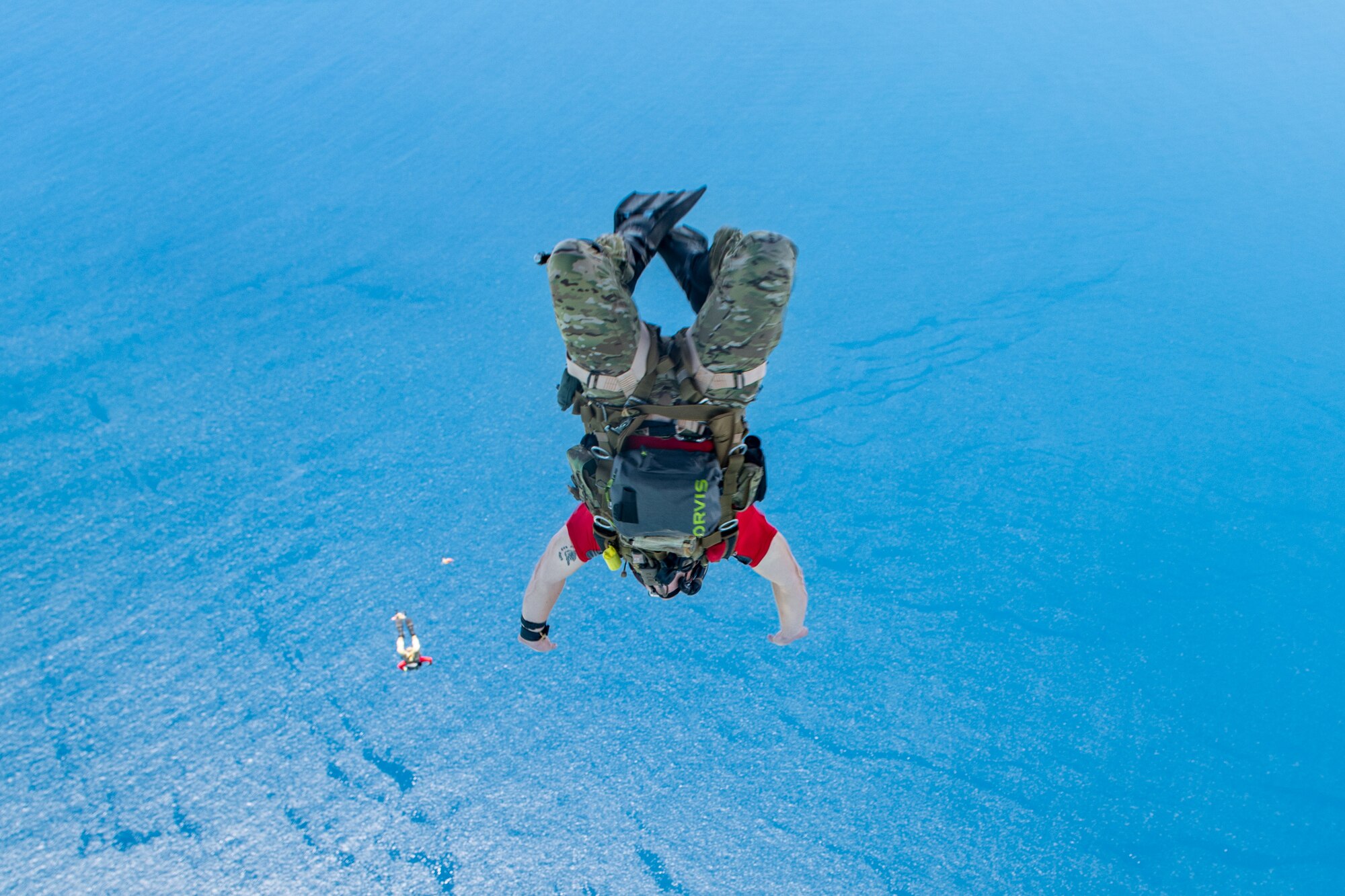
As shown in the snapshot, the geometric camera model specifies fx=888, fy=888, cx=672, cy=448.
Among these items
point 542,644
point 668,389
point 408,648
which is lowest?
point 408,648

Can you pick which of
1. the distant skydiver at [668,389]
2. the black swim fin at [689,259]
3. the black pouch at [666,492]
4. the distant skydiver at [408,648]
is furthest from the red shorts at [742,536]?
the distant skydiver at [408,648]

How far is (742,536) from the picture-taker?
10.5 ft

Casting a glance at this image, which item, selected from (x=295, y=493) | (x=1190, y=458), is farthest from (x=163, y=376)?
(x=1190, y=458)

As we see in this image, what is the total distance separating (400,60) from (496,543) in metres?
5.78

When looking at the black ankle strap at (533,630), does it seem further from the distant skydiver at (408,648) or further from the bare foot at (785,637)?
the bare foot at (785,637)

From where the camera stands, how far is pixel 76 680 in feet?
13.1

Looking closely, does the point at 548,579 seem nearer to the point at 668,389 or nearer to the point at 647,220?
the point at 668,389

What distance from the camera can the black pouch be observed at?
107 inches

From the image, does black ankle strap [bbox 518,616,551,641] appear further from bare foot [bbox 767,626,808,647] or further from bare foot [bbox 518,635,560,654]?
bare foot [bbox 767,626,808,647]

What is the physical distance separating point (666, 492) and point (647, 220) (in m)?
0.91

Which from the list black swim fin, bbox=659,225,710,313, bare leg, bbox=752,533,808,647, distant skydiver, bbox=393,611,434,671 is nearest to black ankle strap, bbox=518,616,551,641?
distant skydiver, bbox=393,611,434,671

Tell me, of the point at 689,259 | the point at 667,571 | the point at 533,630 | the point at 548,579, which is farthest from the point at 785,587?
the point at 689,259

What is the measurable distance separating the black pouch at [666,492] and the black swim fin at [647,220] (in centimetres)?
58

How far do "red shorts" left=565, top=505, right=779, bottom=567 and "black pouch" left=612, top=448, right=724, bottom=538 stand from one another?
405 mm
